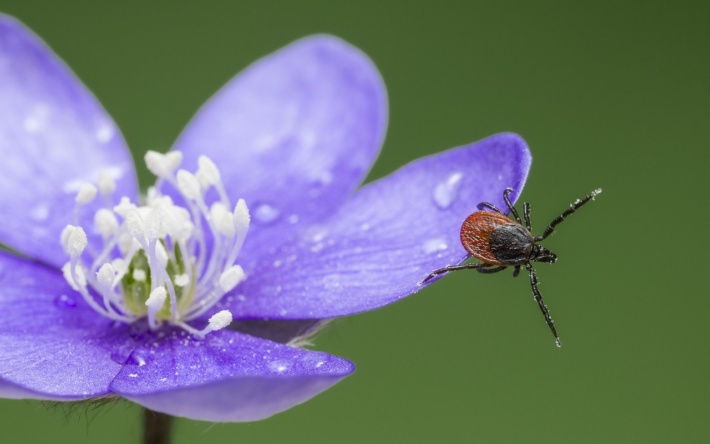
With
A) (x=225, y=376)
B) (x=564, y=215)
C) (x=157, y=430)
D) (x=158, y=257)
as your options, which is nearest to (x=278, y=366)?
(x=225, y=376)

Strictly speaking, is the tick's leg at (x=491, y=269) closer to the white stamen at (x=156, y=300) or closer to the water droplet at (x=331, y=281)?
the water droplet at (x=331, y=281)

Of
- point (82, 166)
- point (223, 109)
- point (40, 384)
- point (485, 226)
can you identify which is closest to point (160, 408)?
point (40, 384)

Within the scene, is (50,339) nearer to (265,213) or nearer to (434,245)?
(265,213)

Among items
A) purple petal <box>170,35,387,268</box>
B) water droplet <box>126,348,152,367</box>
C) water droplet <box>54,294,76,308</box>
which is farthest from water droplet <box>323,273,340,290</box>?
water droplet <box>54,294,76,308</box>

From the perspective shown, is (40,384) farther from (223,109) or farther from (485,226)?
(223,109)

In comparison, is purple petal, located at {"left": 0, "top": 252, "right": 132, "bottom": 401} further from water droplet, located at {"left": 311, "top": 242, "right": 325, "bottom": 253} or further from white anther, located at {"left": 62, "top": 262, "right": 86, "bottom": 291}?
water droplet, located at {"left": 311, "top": 242, "right": 325, "bottom": 253}
